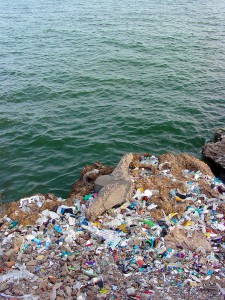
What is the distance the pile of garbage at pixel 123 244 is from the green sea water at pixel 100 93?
2.60 m

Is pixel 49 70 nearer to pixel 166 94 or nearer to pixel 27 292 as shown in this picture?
pixel 166 94

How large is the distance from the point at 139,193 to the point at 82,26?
2368 cm

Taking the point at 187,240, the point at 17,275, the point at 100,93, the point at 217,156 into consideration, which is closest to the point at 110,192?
the point at 187,240

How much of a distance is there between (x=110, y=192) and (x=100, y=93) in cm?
959

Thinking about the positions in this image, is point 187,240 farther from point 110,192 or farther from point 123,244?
point 110,192

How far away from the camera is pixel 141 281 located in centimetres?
659

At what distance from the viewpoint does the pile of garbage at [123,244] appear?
21.2 feet

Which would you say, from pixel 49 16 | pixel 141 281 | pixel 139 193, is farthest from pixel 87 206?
pixel 49 16

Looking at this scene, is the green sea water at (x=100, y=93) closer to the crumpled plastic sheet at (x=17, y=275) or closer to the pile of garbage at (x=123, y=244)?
the pile of garbage at (x=123, y=244)

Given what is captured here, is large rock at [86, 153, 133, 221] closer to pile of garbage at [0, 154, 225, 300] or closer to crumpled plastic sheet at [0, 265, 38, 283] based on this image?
pile of garbage at [0, 154, 225, 300]

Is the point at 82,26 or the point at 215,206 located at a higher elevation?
the point at 82,26

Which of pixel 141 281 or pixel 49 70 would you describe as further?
pixel 49 70

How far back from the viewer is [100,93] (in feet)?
56.6

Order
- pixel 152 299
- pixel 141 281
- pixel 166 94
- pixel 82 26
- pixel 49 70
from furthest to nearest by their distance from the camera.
Result: pixel 82 26, pixel 49 70, pixel 166 94, pixel 141 281, pixel 152 299
